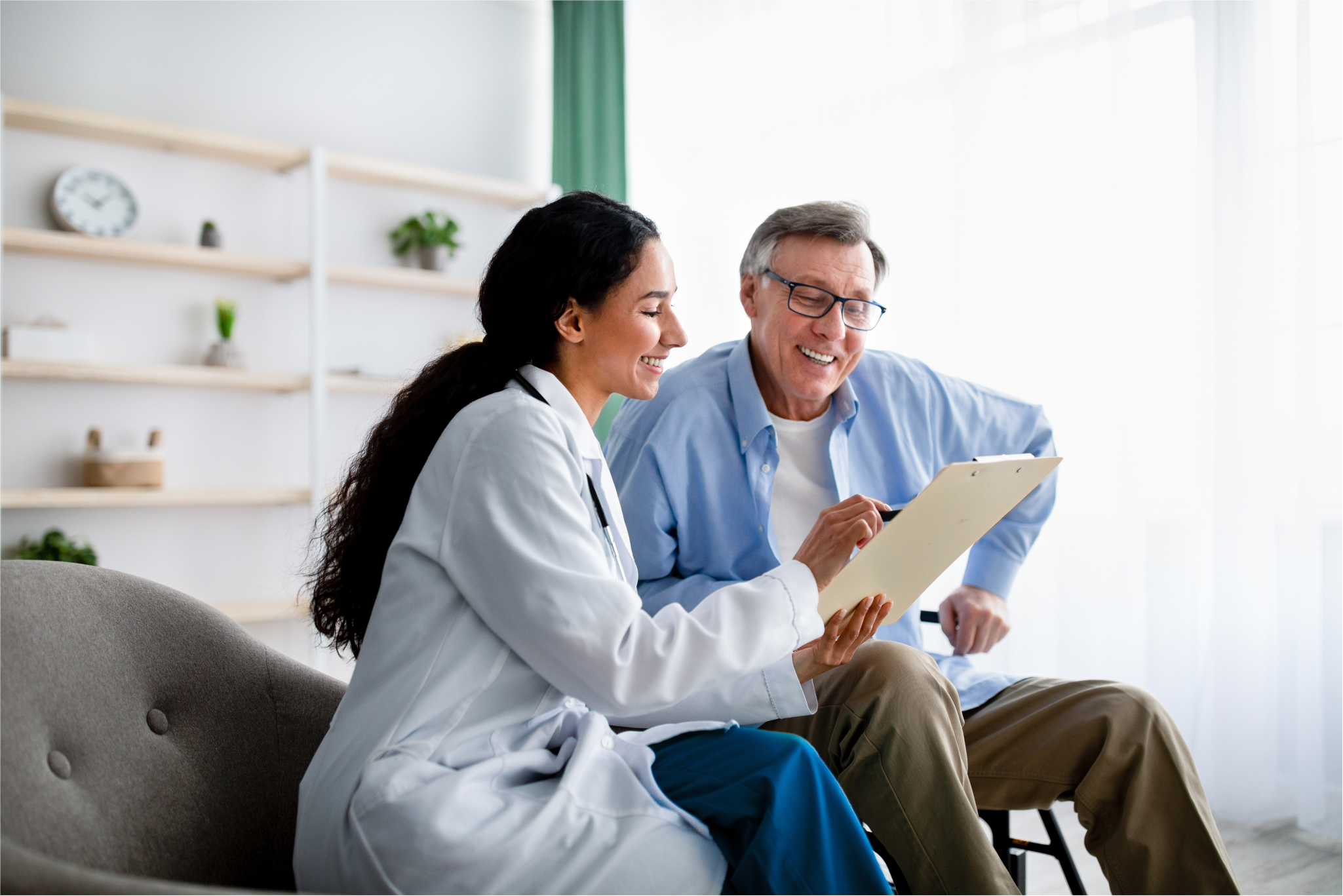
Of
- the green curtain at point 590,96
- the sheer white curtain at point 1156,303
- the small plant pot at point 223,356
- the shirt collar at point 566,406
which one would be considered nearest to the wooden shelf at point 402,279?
the small plant pot at point 223,356

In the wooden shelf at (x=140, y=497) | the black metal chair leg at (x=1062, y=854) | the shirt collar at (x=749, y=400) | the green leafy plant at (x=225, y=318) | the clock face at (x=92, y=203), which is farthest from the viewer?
the green leafy plant at (x=225, y=318)

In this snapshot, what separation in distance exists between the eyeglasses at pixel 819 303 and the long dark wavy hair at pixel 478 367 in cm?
54

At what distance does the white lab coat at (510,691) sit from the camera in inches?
35.0

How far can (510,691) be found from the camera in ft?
3.31

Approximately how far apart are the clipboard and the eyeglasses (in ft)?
1.62

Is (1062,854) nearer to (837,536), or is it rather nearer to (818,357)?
(837,536)

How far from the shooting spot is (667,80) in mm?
4238

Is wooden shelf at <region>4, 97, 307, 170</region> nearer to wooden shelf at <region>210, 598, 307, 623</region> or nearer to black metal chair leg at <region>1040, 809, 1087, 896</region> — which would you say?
wooden shelf at <region>210, 598, 307, 623</region>

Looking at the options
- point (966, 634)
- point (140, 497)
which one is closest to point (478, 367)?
point (966, 634)

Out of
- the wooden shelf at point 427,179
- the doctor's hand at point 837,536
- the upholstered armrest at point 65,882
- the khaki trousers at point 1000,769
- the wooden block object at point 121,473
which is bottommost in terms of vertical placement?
the khaki trousers at point 1000,769

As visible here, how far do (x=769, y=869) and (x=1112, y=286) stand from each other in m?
2.29

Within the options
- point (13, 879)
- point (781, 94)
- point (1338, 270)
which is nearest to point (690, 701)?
point (13, 879)

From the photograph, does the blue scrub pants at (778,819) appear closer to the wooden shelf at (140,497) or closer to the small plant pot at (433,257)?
the wooden shelf at (140,497)

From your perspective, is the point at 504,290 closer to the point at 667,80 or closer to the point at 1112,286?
the point at 1112,286
